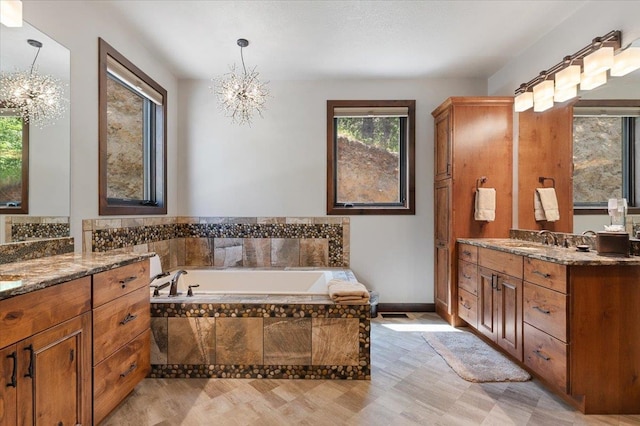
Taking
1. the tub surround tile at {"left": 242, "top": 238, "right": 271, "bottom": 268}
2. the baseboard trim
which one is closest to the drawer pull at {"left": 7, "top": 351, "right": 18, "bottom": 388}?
the tub surround tile at {"left": 242, "top": 238, "right": 271, "bottom": 268}

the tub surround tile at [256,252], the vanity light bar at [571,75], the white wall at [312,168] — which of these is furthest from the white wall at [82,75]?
the vanity light bar at [571,75]

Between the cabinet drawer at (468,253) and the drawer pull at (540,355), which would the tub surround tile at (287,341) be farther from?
the cabinet drawer at (468,253)

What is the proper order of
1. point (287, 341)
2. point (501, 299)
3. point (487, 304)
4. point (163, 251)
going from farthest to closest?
1. point (163, 251)
2. point (487, 304)
3. point (501, 299)
4. point (287, 341)

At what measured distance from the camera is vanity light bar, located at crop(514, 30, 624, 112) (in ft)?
6.66

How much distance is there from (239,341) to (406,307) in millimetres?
2036

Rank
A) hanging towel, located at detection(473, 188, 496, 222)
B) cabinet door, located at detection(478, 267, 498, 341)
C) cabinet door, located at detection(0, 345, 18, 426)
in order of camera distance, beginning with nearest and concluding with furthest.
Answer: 1. cabinet door, located at detection(0, 345, 18, 426)
2. cabinet door, located at detection(478, 267, 498, 341)
3. hanging towel, located at detection(473, 188, 496, 222)

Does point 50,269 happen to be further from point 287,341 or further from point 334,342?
point 334,342

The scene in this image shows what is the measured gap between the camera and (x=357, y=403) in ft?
6.06

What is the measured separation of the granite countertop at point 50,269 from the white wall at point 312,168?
1719mm

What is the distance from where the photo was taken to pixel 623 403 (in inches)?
67.7

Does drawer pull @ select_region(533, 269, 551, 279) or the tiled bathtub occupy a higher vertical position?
drawer pull @ select_region(533, 269, 551, 279)

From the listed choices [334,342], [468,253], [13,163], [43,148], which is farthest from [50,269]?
[468,253]

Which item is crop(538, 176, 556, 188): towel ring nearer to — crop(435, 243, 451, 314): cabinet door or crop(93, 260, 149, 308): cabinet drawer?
crop(435, 243, 451, 314): cabinet door

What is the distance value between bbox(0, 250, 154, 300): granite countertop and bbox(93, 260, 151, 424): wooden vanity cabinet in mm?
51
